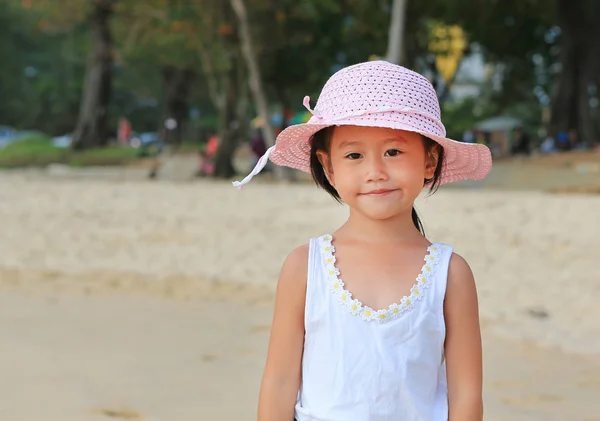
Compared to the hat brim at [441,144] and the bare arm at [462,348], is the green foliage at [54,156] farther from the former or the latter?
the bare arm at [462,348]

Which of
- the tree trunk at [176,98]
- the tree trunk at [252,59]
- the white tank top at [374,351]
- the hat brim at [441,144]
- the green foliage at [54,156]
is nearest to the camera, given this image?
the white tank top at [374,351]

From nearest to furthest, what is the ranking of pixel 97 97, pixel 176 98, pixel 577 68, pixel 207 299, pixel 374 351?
1. pixel 374 351
2. pixel 207 299
3. pixel 577 68
4. pixel 97 97
5. pixel 176 98

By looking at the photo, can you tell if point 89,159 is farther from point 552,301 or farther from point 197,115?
point 197,115

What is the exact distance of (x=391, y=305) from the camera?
2.12 metres

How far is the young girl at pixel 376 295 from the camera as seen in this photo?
2.12 m

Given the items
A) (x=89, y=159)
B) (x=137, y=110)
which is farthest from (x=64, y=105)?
(x=89, y=159)

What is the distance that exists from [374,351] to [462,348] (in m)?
0.21

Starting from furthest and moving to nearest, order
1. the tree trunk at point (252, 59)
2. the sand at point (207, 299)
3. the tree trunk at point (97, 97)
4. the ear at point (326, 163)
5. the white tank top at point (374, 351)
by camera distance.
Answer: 1. the tree trunk at point (97, 97)
2. the tree trunk at point (252, 59)
3. the sand at point (207, 299)
4. the ear at point (326, 163)
5. the white tank top at point (374, 351)

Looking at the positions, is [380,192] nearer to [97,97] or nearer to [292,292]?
[292,292]

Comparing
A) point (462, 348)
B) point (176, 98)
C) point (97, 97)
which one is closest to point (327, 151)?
point (462, 348)

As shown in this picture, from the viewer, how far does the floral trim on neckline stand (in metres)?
2.11

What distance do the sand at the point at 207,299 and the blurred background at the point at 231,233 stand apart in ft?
0.07

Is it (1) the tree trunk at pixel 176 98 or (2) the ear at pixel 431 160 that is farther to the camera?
(1) the tree trunk at pixel 176 98

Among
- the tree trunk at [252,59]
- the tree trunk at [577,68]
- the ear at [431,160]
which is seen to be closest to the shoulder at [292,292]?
the ear at [431,160]
